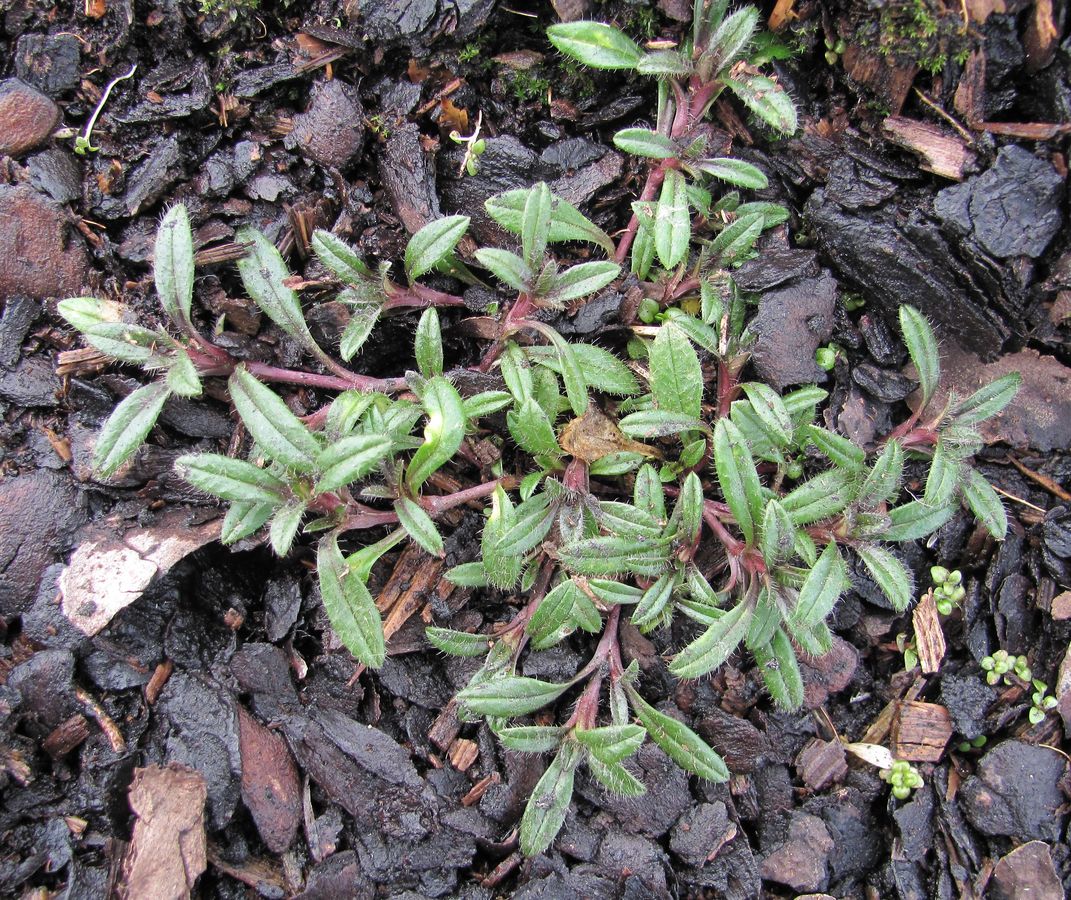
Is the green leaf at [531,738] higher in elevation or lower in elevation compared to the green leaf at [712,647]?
lower

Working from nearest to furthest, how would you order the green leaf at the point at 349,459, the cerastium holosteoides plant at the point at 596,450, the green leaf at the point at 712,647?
the green leaf at the point at 349,459 < the green leaf at the point at 712,647 < the cerastium holosteoides plant at the point at 596,450

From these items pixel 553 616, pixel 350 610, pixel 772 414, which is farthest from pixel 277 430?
pixel 772 414

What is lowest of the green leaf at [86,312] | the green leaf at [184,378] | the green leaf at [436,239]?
the green leaf at [184,378]

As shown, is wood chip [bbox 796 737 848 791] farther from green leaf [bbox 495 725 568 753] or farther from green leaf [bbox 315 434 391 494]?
green leaf [bbox 315 434 391 494]

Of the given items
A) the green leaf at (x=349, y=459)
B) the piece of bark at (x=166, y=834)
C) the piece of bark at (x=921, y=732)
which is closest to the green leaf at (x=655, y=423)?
the green leaf at (x=349, y=459)

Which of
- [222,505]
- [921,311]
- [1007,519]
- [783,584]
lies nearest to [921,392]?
[921,311]

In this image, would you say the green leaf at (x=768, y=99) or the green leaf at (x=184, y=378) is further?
the green leaf at (x=768, y=99)

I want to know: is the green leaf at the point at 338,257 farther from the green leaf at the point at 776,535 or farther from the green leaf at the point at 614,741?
the green leaf at the point at 614,741

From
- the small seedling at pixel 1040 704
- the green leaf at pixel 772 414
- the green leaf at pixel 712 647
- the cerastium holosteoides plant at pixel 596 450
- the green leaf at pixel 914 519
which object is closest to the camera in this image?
the green leaf at pixel 712 647
